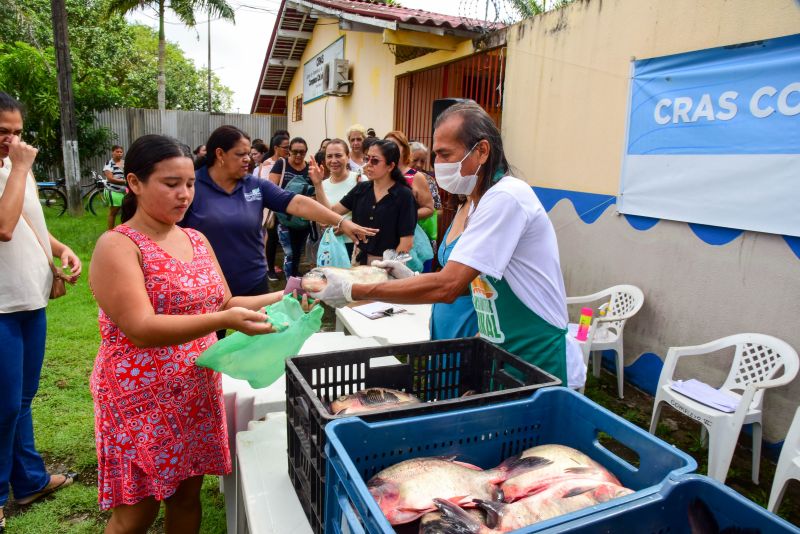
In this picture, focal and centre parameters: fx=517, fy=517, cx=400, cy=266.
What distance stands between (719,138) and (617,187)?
963mm

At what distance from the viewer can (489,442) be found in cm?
133

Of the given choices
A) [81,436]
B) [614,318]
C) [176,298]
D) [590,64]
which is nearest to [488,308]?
[176,298]

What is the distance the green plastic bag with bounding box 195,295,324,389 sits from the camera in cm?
167

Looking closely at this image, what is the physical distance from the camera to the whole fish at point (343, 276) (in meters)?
1.82

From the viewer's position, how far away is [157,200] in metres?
1.74

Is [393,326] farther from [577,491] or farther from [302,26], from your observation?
[302,26]

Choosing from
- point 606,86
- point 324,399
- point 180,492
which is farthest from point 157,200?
point 606,86

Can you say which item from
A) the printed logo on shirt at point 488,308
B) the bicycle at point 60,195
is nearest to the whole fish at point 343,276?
the printed logo on shirt at point 488,308

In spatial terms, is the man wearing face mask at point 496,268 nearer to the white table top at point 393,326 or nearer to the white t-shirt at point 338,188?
the white table top at point 393,326

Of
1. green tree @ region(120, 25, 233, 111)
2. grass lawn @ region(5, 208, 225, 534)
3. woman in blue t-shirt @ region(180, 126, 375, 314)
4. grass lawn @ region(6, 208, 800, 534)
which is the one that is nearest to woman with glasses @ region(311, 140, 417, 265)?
woman in blue t-shirt @ region(180, 126, 375, 314)

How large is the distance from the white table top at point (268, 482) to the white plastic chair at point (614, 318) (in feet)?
9.92

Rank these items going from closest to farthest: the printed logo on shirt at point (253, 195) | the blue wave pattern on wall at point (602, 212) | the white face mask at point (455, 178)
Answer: the white face mask at point (455, 178), the printed logo on shirt at point (253, 195), the blue wave pattern on wall at point (602, 212)

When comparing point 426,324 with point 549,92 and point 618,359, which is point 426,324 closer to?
point 618,359

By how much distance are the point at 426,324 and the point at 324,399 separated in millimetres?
1856
